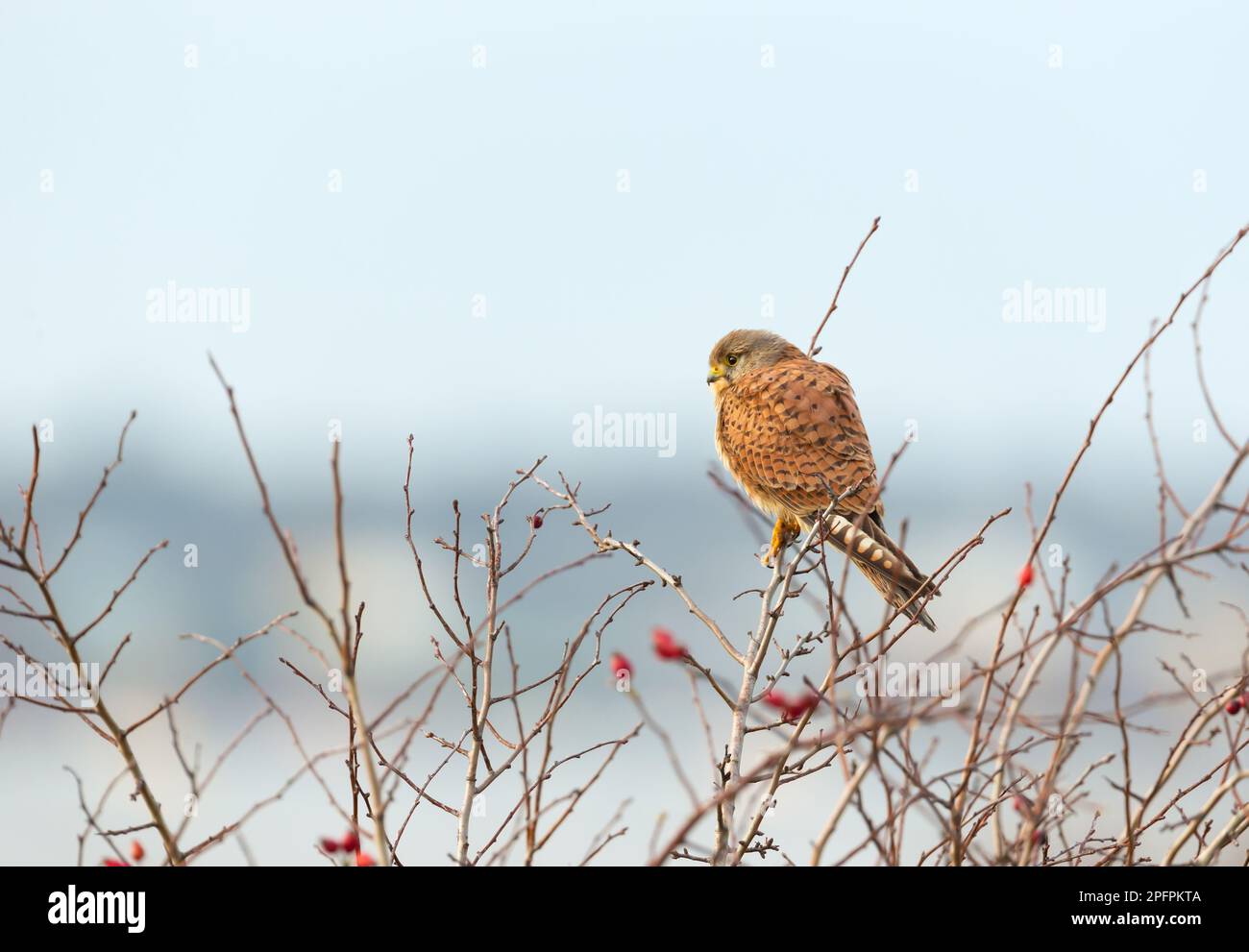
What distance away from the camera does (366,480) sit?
7838cm

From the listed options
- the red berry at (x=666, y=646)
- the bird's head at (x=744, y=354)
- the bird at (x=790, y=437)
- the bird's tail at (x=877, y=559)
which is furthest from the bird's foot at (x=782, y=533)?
the red berry at (x=666, y=646)

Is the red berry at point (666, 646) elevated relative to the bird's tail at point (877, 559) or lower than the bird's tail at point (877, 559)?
lower

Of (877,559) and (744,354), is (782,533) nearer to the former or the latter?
(877,559)

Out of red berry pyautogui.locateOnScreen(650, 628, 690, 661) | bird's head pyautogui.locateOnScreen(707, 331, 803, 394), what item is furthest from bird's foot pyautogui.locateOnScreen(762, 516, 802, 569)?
red berry pyautogui.locateOnScreen(650, 628, 690, 661)

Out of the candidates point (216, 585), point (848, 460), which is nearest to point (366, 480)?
point (216, 585)

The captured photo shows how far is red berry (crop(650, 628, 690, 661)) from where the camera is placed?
4.70 ft

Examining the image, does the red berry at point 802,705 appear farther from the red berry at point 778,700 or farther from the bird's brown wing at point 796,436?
the bird's brown wing at point 796,436

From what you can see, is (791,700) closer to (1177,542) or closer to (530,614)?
(1177,542)

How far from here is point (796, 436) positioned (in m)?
3.94

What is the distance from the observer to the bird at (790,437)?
3.79 meters

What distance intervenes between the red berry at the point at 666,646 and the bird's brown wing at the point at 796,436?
2230 mm

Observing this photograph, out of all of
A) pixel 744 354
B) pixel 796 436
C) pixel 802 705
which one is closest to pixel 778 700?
pixel 802 705

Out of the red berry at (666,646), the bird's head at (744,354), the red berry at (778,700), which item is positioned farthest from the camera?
the bird's head at (744,354)
